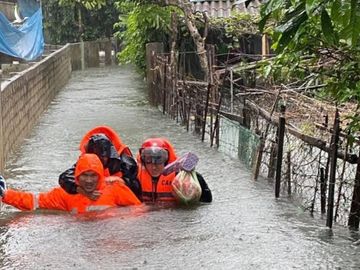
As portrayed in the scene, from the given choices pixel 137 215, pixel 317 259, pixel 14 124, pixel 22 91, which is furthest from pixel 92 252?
pixel 22 91

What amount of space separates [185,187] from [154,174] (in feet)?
1.34

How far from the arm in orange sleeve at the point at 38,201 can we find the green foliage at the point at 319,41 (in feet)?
9.56

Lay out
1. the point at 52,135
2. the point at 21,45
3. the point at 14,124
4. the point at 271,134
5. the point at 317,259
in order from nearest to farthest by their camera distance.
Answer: the point at 317,259 < the point at 271,134 < the point at 14,124 < the point at 52,135 < the point at 21,45

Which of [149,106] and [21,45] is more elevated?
[21,45]

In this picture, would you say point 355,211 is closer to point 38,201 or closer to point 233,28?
point 38,201

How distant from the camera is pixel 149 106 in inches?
728

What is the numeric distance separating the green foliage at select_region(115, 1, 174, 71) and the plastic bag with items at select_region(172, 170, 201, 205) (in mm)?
10884

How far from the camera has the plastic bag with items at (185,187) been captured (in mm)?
7637

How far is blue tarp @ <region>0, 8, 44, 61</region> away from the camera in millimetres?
17875

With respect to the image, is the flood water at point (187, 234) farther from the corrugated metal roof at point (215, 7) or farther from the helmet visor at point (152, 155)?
the corrugated metal roof at point (215, 7)

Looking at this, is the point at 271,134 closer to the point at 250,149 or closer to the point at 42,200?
the point at 250,149

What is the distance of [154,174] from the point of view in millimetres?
7840

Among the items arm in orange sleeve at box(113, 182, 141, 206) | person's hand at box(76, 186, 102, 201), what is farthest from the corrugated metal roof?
person's hand at box(76, 186, 102, 201)

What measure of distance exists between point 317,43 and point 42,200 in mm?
3862
